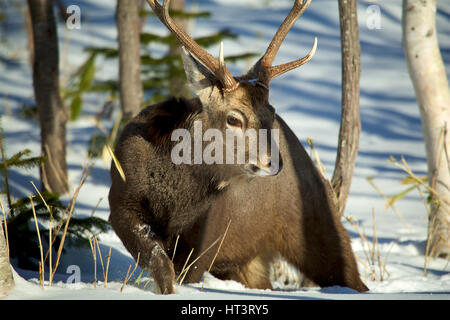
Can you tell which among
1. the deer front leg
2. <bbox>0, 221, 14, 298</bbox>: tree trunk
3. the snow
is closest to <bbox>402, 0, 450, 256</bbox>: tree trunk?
the snow

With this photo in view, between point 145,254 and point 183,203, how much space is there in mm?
561

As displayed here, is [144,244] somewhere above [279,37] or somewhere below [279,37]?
below

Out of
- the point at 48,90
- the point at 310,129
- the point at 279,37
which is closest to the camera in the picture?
the point at 279,37

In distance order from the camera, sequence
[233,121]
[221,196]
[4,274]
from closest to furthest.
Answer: [4,274], [233,121], [221,196]

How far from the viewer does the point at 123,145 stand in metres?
4.40

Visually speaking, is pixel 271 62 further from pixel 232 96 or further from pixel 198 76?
pixel 198 76

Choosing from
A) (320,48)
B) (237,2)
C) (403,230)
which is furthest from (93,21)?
(403,230)

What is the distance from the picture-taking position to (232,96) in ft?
13.7

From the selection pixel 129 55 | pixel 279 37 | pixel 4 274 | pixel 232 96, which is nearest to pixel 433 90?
pixel 279 37

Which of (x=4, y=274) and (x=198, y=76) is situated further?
(x=198, y=76)

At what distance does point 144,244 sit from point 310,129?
889 cm

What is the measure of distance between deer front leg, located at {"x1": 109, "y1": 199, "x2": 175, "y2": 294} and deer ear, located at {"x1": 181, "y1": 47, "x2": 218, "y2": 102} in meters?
1.07

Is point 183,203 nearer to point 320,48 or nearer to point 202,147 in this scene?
point 202,147

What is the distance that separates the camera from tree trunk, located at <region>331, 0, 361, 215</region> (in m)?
5.64
